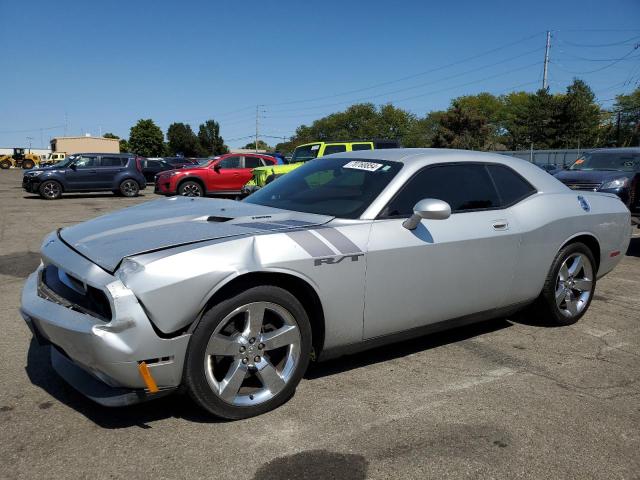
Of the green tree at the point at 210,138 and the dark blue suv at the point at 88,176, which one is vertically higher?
the green tree at the point at 210,138

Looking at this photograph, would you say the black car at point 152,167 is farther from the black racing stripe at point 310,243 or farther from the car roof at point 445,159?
the black racing stripe at point 310,243

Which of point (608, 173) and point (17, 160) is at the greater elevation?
point (17, 160)

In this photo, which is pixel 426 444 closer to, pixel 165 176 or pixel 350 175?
pixel 350 175

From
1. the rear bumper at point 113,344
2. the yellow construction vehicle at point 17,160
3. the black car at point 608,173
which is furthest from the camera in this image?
the yellow construction vehicle at point 17,160

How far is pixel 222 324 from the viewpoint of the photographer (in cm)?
266

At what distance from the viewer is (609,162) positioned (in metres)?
10.9

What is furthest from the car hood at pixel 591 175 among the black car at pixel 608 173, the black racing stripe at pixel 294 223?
the black racing stripe at pixel 294 223

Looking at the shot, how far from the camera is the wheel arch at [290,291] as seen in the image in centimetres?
269

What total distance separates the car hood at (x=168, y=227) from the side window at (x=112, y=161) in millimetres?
16898

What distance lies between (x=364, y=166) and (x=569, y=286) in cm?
216

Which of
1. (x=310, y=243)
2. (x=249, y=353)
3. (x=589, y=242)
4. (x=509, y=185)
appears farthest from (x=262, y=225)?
(x=589, y=242)

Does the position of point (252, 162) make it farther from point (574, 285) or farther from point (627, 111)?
point (627, 111)

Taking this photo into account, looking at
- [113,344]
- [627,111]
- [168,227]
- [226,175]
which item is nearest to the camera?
[113,344]

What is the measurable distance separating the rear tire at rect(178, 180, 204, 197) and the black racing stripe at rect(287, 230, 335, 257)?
49.1ft
